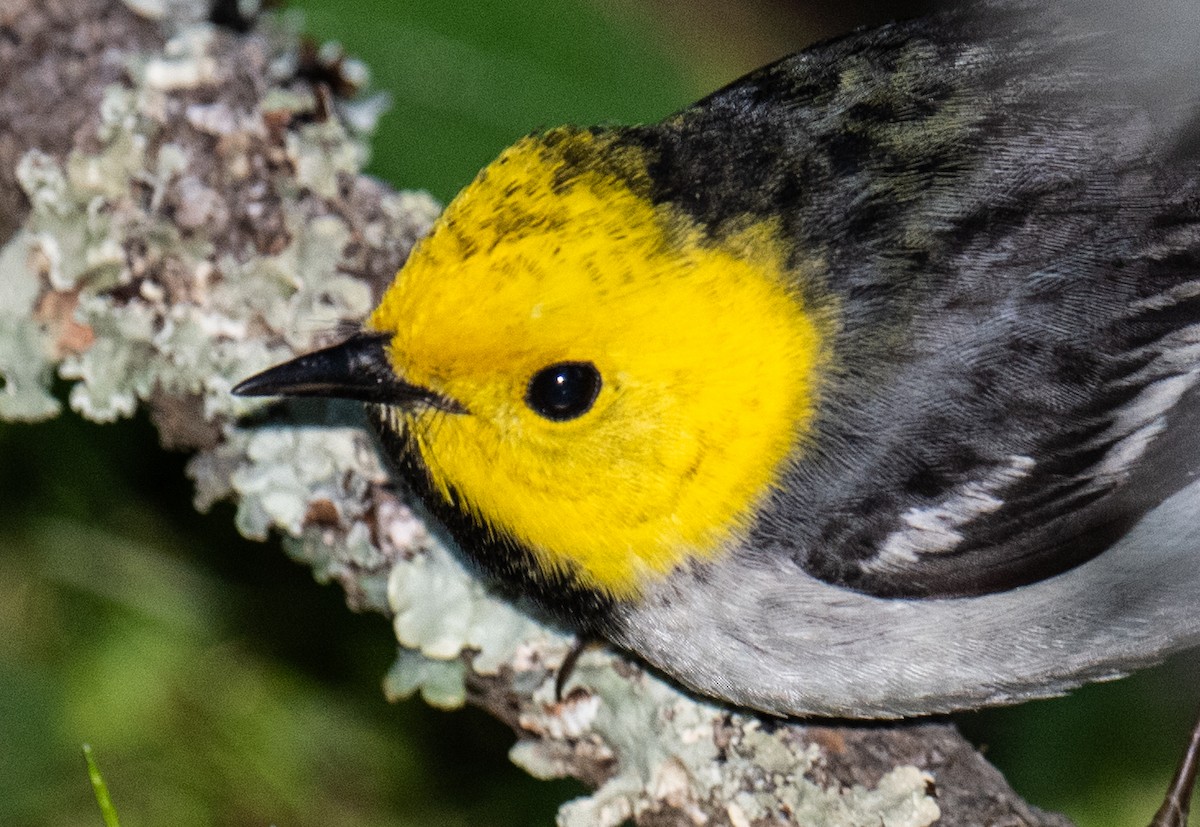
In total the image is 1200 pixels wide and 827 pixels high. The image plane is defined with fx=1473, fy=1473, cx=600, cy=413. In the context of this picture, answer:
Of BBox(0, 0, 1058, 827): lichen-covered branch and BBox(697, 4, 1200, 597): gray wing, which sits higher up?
BBox(697, 4, 1200, 597): gray wing

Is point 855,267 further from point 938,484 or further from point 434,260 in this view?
point 434,260

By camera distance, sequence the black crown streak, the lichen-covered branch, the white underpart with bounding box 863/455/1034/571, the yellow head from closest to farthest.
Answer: the yellow head
the black crown streak
the white underpart with bounding box 863/455/1034/571
the lichen-covered branch

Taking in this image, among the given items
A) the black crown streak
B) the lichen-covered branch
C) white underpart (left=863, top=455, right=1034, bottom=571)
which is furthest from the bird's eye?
the lichen-covered branch

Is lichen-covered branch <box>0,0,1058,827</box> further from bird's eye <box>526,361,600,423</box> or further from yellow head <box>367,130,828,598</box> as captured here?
bird's eye <box>526,361,600,423</box>

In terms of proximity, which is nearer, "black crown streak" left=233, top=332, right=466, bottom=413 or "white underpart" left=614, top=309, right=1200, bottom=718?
"black crown streak" left=233, top=332, right=466, bottom=413

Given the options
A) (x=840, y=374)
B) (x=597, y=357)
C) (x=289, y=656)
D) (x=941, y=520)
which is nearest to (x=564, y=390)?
(x=597, y=357)

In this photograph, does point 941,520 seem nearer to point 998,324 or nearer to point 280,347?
point 998,324

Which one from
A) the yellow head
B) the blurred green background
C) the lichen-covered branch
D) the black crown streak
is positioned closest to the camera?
the yellow head

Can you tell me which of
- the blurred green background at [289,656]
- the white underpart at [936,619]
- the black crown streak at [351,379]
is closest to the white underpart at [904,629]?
the white underpart at [936,619]
